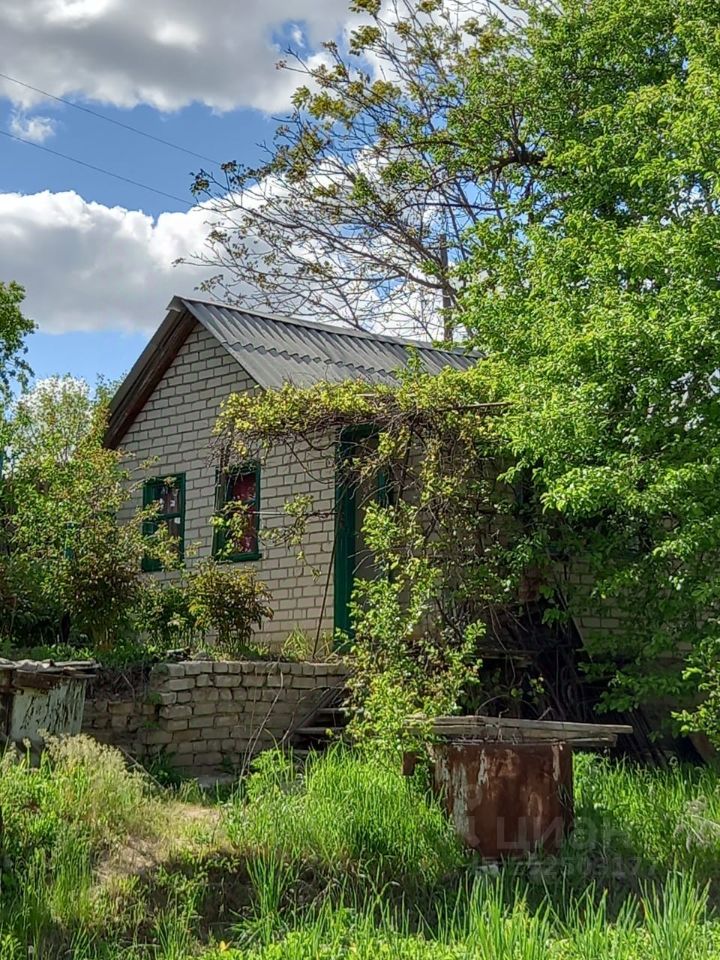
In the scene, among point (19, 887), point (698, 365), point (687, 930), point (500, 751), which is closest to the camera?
point (687, 930)

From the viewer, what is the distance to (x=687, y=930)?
5.36 m

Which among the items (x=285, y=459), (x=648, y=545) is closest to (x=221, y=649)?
(x=285, y=459)

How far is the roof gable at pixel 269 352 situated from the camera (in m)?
14.3

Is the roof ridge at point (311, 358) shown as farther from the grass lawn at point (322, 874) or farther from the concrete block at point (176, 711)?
the grass lawn at point (322, 874)

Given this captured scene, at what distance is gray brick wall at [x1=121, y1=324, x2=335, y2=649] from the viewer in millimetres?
13156

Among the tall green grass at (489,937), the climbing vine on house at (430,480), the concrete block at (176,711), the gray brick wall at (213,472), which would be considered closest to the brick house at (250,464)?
the gray brick wall at (213,472)

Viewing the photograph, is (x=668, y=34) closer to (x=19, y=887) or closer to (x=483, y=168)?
(x=483, y=168)

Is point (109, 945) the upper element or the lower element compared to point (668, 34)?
lower

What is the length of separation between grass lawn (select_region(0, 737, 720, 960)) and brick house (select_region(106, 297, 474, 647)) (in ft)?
14.2

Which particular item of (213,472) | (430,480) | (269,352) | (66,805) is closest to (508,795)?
(66,805)

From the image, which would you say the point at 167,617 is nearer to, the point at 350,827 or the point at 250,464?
the point at 250,464

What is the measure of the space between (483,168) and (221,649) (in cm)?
756

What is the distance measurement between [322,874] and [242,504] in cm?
724

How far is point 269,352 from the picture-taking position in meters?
14.6
